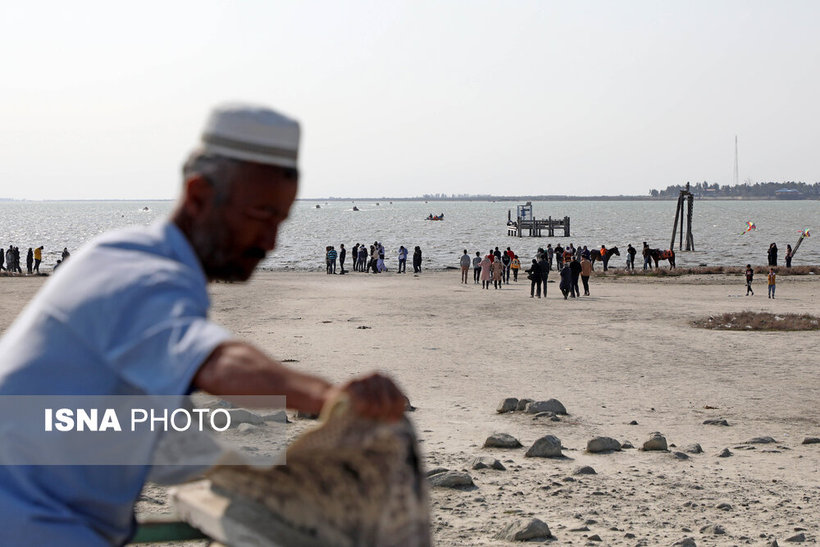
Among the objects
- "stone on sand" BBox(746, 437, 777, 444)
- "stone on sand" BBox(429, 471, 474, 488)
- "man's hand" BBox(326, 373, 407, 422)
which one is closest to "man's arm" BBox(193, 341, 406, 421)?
"man's hand" BBox(326, 373, 407, 422)

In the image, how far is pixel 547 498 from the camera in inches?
297

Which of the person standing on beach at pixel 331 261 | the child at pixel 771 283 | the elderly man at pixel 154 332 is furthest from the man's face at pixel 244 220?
the person standing on beach at pixel 331 261

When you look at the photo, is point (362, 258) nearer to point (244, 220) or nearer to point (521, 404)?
point (521, 404)

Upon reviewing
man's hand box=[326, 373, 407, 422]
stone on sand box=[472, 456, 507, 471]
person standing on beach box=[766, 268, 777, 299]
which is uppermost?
man's hand box=[326, 373, 407, 422]

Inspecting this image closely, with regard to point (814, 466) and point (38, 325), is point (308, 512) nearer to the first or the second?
point (38, 325)

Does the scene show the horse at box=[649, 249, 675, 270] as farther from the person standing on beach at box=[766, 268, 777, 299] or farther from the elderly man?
the elderly man

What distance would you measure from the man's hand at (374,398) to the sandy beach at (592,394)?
5.53 meters

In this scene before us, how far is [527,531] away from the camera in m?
6.44

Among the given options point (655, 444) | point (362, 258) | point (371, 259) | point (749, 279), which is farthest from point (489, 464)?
point (362, 258)

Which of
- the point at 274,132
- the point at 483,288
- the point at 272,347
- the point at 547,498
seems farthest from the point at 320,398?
the point at 483,288

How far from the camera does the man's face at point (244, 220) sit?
4.34 ft

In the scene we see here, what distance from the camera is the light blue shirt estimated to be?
1.11 meters

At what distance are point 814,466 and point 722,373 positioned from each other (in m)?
5.66

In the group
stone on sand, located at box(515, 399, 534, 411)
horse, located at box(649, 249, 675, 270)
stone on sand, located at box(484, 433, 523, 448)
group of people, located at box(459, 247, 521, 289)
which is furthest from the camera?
horse, located at box(649, 249, 675, 270)
